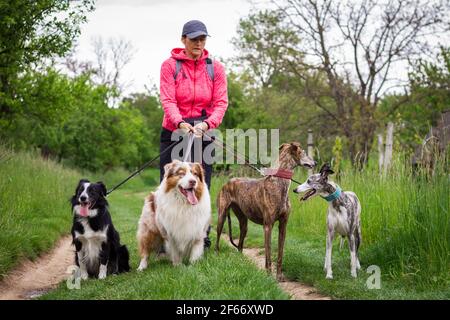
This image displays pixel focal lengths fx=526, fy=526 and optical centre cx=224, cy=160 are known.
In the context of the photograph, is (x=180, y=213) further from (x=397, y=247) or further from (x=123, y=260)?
(x=397, y=247)

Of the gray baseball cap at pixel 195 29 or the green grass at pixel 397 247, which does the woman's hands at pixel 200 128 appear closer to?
the gray baseball cap at pixel 195 29

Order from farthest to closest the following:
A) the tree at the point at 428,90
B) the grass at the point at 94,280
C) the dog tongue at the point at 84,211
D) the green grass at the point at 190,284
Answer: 1. the tree at the point at 428,90
2. the dog tongue at the point at 84,211
3. the grass at the point at 94,280
4. the green grass at the point at 190,284

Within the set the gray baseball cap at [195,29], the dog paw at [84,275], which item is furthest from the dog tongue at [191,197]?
the gray baseball cap at [195,29]

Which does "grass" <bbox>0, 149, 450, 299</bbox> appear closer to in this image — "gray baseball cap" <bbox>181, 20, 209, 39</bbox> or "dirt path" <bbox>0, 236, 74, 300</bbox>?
"dirt path" <bbox>0, 236, 74, 300</bbox>

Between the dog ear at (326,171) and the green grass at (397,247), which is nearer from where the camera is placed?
the green grass at (397,247)

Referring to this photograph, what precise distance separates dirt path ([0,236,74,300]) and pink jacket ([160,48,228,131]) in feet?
8.72

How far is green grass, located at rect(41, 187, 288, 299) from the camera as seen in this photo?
4906mm

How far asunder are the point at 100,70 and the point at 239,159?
156 feet

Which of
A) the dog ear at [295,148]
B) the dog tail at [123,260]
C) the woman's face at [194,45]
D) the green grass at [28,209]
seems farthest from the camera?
the green grass at [28,209]

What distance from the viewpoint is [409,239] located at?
6.86 metres

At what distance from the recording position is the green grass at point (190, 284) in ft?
16.1

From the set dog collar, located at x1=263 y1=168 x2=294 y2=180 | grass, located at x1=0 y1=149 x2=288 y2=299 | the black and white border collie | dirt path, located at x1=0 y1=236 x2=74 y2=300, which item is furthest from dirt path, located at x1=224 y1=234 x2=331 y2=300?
dirt path, located at x1=0 y1=236 x2=74 y2=300

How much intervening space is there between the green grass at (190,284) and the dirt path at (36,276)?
466 millimetres
